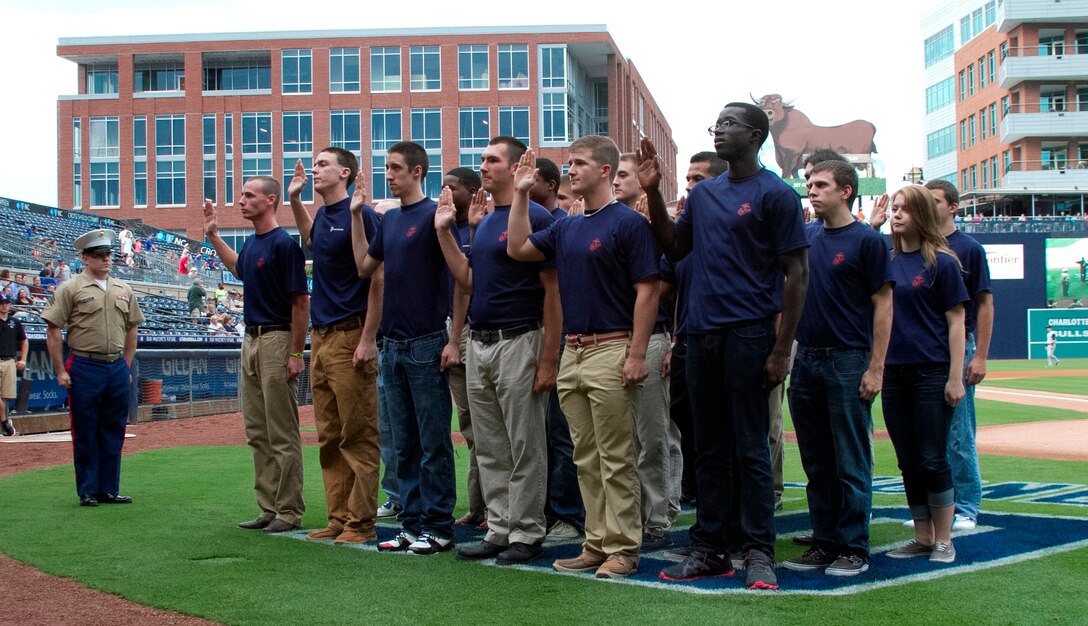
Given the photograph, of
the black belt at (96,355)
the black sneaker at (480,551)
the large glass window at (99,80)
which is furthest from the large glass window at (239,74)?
the black sneaker at (480,551)

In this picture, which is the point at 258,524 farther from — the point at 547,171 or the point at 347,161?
the point at 547,171

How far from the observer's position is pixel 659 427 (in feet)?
20.7

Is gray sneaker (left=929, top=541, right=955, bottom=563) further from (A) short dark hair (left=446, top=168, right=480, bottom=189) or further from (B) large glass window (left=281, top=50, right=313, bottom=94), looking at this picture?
(B) large glass window (left=281, top=50, right=313, bottom=94)

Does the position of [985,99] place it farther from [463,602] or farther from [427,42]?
[463,602]

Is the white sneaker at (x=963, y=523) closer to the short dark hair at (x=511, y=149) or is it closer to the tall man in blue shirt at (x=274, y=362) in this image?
the short dark hair at (x=511, y=149)

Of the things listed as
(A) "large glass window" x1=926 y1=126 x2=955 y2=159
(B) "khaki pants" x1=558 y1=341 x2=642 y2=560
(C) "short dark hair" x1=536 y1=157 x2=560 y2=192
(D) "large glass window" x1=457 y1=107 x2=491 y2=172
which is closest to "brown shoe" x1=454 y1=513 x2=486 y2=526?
(B) "khaki pants" x1=558 y1=341 x2=642 y2=560

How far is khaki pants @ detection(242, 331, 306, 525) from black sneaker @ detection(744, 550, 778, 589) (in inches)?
134

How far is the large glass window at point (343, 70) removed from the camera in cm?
6450

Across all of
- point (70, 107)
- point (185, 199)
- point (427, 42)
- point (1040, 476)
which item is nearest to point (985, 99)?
point (427, 42)

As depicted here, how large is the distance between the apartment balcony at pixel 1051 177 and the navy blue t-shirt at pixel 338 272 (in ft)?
198

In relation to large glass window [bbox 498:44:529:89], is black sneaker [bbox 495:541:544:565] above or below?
below

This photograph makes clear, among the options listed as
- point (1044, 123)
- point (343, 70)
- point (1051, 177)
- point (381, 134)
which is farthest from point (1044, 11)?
point (343, 70)

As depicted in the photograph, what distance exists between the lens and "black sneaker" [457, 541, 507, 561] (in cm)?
616

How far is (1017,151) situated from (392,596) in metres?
66.2
